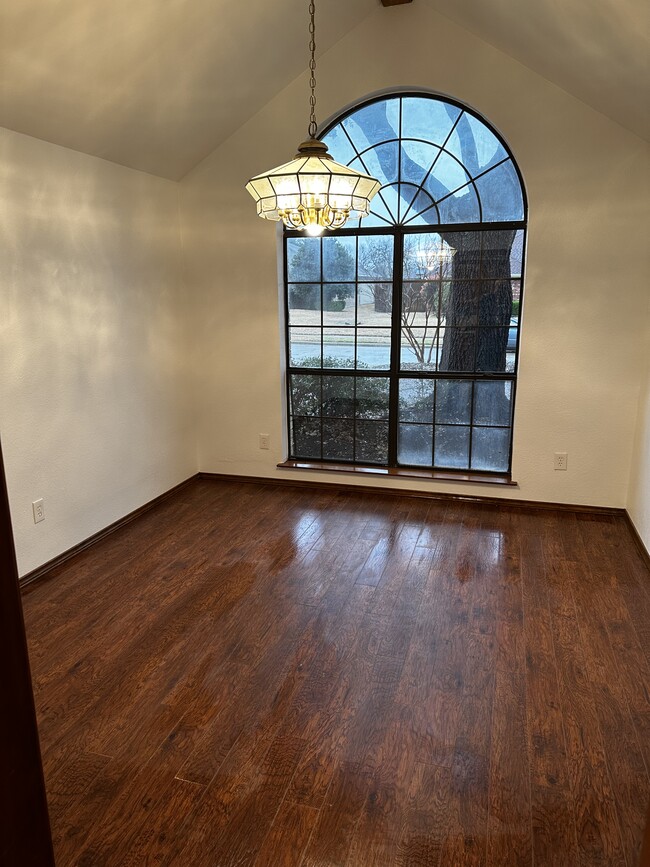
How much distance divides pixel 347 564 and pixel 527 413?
1.73 m

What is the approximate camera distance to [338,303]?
454 cm

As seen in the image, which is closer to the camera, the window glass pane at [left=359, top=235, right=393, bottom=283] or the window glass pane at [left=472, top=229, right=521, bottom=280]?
the window glass pane at [left=472, top=229, right=521, bottom=280]

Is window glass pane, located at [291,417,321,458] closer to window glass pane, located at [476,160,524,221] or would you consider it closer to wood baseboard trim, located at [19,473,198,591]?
wood baseboard trim, located at [19,473,198,591]

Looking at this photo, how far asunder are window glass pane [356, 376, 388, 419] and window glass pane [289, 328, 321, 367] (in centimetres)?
40

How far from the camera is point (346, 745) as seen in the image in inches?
81.6

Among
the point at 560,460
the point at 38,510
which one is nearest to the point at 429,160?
the point at 560,460

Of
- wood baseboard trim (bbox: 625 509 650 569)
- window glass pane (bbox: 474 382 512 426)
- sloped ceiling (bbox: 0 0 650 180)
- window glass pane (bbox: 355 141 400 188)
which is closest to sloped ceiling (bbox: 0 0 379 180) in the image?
sloped ceiling (bbox: 0 0 650 180)

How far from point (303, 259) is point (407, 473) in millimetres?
1819

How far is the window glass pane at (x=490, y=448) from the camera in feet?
14.3

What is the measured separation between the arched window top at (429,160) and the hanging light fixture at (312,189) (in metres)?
2.03

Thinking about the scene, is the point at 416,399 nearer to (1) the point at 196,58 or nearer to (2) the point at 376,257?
(2) the point at 376,257

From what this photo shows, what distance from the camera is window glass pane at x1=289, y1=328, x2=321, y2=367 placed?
4.66 m

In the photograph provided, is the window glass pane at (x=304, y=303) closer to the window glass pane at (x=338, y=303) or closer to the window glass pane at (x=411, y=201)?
the window glass pane at (x=338, y=303)

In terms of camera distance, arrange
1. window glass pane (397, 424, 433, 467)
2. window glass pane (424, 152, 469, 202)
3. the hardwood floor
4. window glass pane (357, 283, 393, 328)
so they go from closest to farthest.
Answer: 1. the hardwood floor
2. window glass pane (424, 152, 469, 202)
3. window glass pane (357, 283, 393, 328)
4. window glass pane (397, 424, 433, 467)
